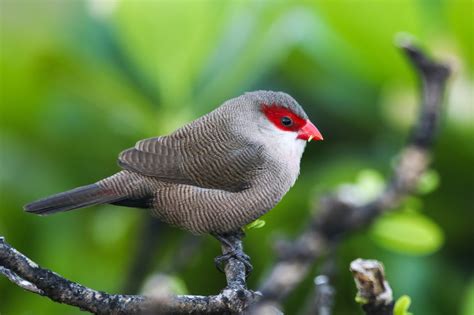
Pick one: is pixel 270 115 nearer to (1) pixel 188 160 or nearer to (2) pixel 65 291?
(1) pixel 188 160

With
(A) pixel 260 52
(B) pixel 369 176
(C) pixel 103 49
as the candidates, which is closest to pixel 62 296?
(B) pixel 369 176

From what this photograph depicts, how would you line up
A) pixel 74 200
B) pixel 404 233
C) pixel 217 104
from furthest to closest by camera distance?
pixel 217 104 < pixel 404 233 < pixel 74 200

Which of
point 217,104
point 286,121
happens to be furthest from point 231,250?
point 217,104

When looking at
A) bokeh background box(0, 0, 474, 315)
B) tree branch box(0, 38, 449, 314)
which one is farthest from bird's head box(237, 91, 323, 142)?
bokeh background box(0, 0, 474, 315)

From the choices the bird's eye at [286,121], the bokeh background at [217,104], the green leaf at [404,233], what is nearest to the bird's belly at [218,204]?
the bird's eye at [286,121]

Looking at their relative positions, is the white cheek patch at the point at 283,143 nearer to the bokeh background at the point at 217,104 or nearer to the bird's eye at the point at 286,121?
the bird's eye at the point at 286,121

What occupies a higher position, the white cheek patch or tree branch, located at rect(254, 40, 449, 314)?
the white cheek patch

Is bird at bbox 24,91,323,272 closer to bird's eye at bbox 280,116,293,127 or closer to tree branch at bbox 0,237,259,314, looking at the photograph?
bird's eye at bbox 280,116,293,127
